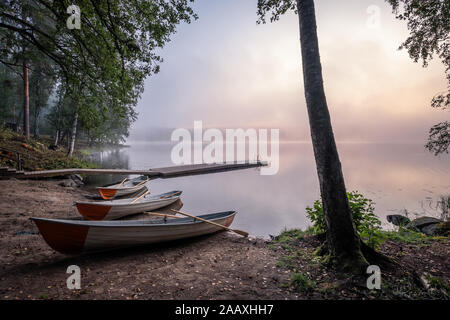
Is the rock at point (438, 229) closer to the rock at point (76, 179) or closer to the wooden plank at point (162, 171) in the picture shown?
the wooden plank at point (162, 171)

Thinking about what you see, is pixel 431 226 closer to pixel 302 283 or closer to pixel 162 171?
pixel 302 283

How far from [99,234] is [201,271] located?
2397 mm

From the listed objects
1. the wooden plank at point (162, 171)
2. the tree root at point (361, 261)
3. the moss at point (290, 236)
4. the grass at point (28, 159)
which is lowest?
Result: the moss at point (290, 236)

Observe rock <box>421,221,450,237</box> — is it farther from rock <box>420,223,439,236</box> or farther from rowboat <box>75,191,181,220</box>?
rowboat <box>75,191,181,220</box>

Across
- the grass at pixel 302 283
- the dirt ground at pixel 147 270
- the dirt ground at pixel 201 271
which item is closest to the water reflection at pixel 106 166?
the dirt ground at pixel 147 270

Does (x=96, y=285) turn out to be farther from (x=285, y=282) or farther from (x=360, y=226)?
(x=360, y=226)

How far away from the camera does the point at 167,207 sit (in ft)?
31.2

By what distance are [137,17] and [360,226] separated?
904 centimetres

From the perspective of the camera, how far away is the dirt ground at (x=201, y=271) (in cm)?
298

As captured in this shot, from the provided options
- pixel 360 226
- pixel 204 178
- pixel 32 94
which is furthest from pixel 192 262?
pixel 32 94

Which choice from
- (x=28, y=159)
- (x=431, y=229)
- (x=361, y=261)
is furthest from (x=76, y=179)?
(x=431, y=229)

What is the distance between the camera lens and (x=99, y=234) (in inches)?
164

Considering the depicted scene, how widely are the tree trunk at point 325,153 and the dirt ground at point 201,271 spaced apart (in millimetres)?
566

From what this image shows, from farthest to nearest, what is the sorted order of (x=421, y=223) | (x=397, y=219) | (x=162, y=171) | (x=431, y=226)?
(x=162, y=171) < (x=397, y=219) < (x=421, y=223) < (x=431, y=226)
